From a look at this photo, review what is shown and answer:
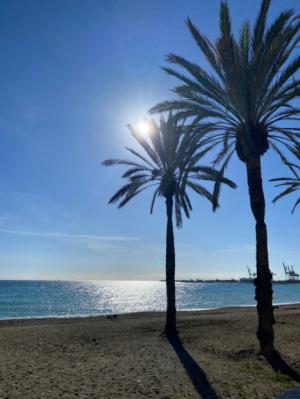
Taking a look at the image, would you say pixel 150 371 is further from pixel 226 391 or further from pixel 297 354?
pixel 297 354

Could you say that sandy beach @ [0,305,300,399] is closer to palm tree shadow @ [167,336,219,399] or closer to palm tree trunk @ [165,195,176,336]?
palm tree shadow @ [167,336,219,399]

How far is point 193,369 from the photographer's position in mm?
11227

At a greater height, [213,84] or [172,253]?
[213,84]

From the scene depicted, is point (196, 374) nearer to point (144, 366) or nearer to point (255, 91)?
point (144, 366)

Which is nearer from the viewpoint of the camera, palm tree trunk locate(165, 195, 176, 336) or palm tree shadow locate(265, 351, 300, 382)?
palm tree shadow locate(265, 351, 300, 382)

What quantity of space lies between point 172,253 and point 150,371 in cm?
872

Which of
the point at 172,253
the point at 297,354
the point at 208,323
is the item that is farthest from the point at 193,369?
the point at 208,323

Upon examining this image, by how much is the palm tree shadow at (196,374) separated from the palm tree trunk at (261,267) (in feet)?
8.96

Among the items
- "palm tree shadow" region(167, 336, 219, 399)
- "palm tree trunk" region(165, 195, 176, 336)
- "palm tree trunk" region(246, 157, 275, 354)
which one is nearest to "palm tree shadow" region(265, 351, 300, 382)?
"palm tree trunk" region(246, 157, 275, 354)

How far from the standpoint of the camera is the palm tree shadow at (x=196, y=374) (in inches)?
353

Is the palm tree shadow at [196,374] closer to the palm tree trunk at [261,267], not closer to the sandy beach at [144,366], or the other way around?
the sandy beach at [144,366]

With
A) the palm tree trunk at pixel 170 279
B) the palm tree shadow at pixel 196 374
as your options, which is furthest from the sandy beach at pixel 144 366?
the palm tree trunk at pixel 170 279

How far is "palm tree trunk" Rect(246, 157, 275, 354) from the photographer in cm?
1295

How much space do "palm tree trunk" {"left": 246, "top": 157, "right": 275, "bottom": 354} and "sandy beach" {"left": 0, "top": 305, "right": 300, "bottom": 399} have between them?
0.77 meters
